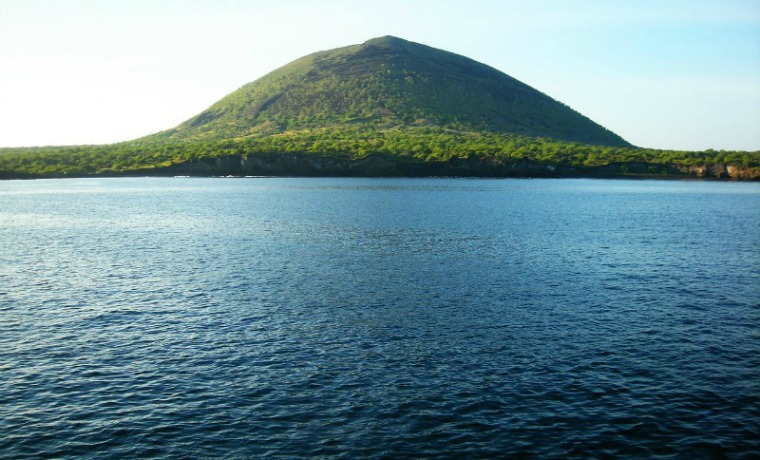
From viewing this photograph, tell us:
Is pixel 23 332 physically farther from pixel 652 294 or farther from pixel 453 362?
pixel 652 294

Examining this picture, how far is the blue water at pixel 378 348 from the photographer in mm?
25922

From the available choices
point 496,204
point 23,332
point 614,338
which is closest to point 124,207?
point 496,204

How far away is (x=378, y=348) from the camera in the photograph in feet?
123

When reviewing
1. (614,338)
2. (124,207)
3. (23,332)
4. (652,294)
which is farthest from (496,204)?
(23,332)

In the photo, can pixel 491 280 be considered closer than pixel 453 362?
No

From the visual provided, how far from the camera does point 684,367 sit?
3434cm

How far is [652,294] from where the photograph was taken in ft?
170

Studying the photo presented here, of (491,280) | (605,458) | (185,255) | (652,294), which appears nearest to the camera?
(605,458)

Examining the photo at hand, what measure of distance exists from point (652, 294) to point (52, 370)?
143 feet

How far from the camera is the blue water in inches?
1021

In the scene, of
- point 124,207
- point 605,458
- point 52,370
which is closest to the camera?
point 605,458

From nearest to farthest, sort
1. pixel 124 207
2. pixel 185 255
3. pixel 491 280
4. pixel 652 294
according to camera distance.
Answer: pixel 652 294
pixel 491 280
pixel 185 255
pixel 124 207

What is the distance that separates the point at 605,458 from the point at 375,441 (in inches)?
349

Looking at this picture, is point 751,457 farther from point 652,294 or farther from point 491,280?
point 491,280
